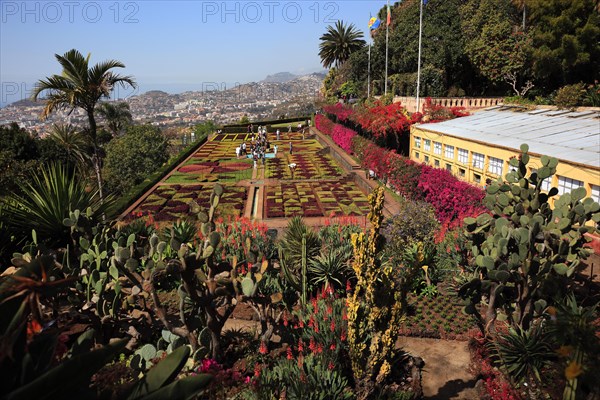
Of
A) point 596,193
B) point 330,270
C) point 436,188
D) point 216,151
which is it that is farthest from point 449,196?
point 216,151

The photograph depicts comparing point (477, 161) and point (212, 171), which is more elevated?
point (477, 161)

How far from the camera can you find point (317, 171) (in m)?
28.1

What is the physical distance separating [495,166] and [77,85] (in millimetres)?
16516

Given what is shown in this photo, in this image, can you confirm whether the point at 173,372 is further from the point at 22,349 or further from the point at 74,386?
the point at 22,349

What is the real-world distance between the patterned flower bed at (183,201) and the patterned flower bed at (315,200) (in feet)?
5.04

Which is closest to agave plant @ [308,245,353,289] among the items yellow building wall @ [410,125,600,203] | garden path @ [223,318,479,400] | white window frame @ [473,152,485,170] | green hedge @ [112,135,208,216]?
garden path @ [223,318,479,400]

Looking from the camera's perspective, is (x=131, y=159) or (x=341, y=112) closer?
(x=131, y=159)

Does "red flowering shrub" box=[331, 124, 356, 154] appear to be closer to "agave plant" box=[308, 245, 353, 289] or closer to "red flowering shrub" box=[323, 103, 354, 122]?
"red flowering shrub" box=[323, 103, 354, 122]

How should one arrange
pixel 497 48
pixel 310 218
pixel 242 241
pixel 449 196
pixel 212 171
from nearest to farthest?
pixel 242 241
pixel 449 196
pixel 310 218
pixel 212 171
pixel 497 48

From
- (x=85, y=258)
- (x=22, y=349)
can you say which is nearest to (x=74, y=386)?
(x=22, y=349)

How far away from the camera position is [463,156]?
1814 centimetres

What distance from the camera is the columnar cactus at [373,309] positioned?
212 inches

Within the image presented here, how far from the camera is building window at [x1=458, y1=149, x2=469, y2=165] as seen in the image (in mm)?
17781

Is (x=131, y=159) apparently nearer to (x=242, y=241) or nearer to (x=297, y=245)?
(x=242, y=241)
